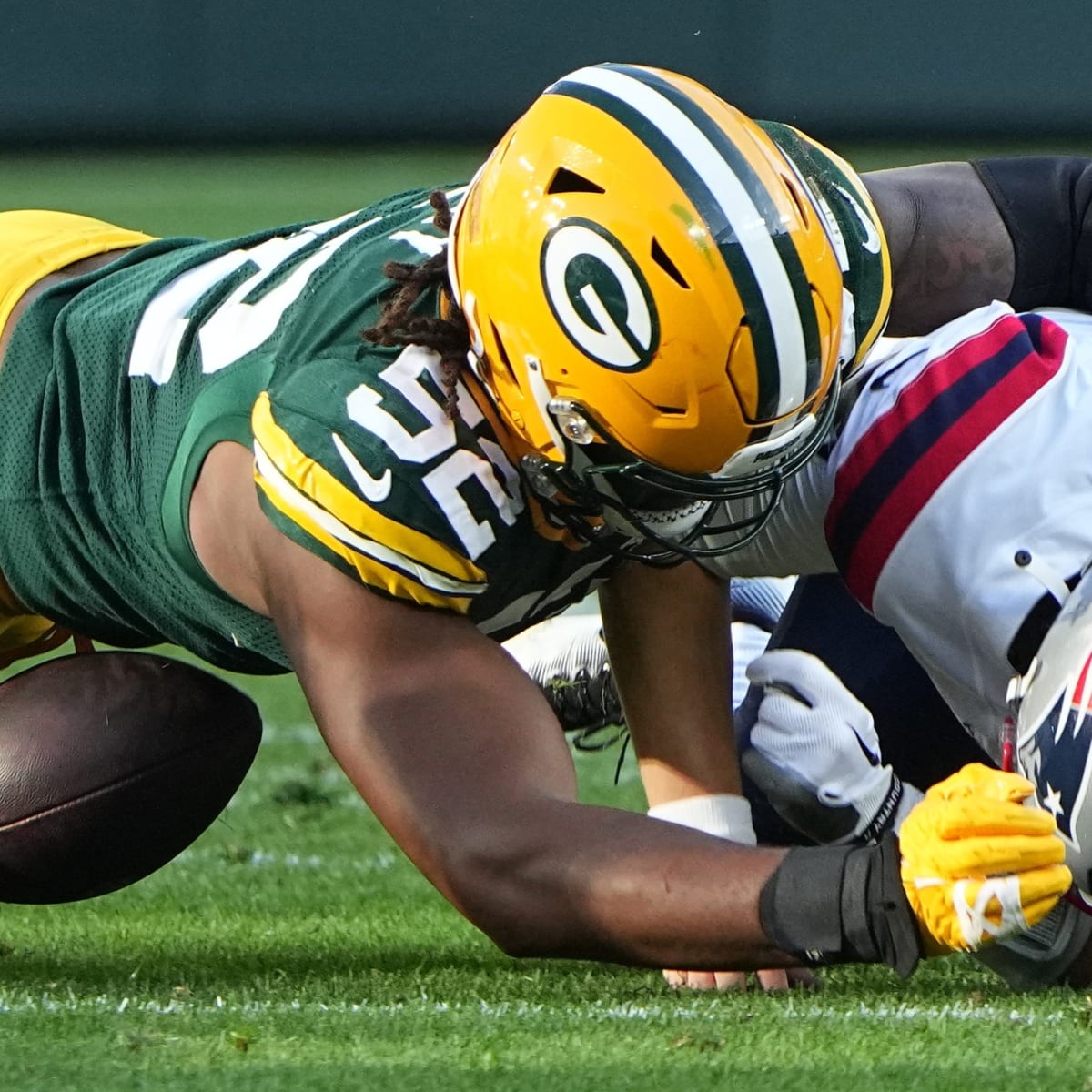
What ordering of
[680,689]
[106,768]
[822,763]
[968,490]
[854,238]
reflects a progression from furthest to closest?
1. [680,689]
2. [822,763]
3. [106,768]
4. [854,238]
5. [968,490]

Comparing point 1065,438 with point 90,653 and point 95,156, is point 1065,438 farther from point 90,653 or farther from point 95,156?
point 95,156

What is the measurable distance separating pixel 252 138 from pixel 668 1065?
993 centimetres

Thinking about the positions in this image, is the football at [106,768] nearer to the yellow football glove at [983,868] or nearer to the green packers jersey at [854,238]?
the green packers jersey at [854,238]

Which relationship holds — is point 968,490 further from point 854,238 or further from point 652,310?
point 652,310

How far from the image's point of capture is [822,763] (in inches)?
116

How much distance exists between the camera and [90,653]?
301 cm

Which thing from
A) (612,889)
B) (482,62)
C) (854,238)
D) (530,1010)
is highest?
(854,238)

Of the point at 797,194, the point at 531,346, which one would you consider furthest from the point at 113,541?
the point at 797,194

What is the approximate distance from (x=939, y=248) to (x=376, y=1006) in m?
1.45

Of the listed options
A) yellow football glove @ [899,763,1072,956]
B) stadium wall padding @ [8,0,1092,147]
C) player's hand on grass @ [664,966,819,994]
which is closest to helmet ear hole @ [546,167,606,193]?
yellow football glove @ [899,763,1072,956]

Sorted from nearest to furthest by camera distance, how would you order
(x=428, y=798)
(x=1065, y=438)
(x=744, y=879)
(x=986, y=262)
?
(x=744, y=879), (x=428, y=798), (x=1065, y=438), (x=986, y=262)

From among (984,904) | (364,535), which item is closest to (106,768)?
(364,535)

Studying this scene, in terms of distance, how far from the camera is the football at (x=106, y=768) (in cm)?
285

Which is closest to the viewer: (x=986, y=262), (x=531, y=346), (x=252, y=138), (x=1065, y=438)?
(x=531, y=346)
